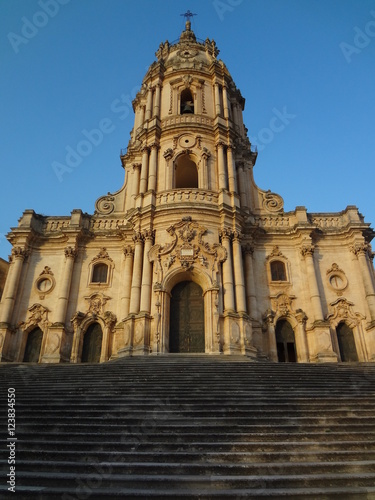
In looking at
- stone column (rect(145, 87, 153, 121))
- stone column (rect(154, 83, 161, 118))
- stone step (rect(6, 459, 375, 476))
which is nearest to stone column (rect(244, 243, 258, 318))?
stone column (rect(154, 83, 161, 118))

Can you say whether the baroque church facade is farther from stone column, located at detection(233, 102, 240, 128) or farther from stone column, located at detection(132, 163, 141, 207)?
stone column, located at detection(233, 102, 240, 128)

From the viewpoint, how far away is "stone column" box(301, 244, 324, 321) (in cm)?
2034

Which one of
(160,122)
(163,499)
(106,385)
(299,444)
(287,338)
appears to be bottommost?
(163,499)

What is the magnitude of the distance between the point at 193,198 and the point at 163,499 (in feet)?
56.5

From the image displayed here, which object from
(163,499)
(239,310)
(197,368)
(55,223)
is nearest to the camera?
(163,499)

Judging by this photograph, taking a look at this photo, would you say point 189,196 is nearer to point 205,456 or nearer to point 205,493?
point 205,456

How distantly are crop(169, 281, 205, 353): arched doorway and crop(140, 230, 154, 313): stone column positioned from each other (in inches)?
58.3

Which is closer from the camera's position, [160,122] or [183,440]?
[183,440]

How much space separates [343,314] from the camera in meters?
20.8

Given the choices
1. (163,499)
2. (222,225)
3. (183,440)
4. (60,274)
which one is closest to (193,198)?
(222,225)

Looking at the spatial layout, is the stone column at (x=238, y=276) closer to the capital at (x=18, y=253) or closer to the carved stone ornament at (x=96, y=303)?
the carved stone ornament at (x=96, y=303)

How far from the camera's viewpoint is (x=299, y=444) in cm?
718

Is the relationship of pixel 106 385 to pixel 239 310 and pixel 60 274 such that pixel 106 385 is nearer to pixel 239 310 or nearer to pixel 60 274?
pixel 239 310

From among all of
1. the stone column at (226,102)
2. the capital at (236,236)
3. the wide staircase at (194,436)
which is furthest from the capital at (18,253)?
the stone column at (226,102)
